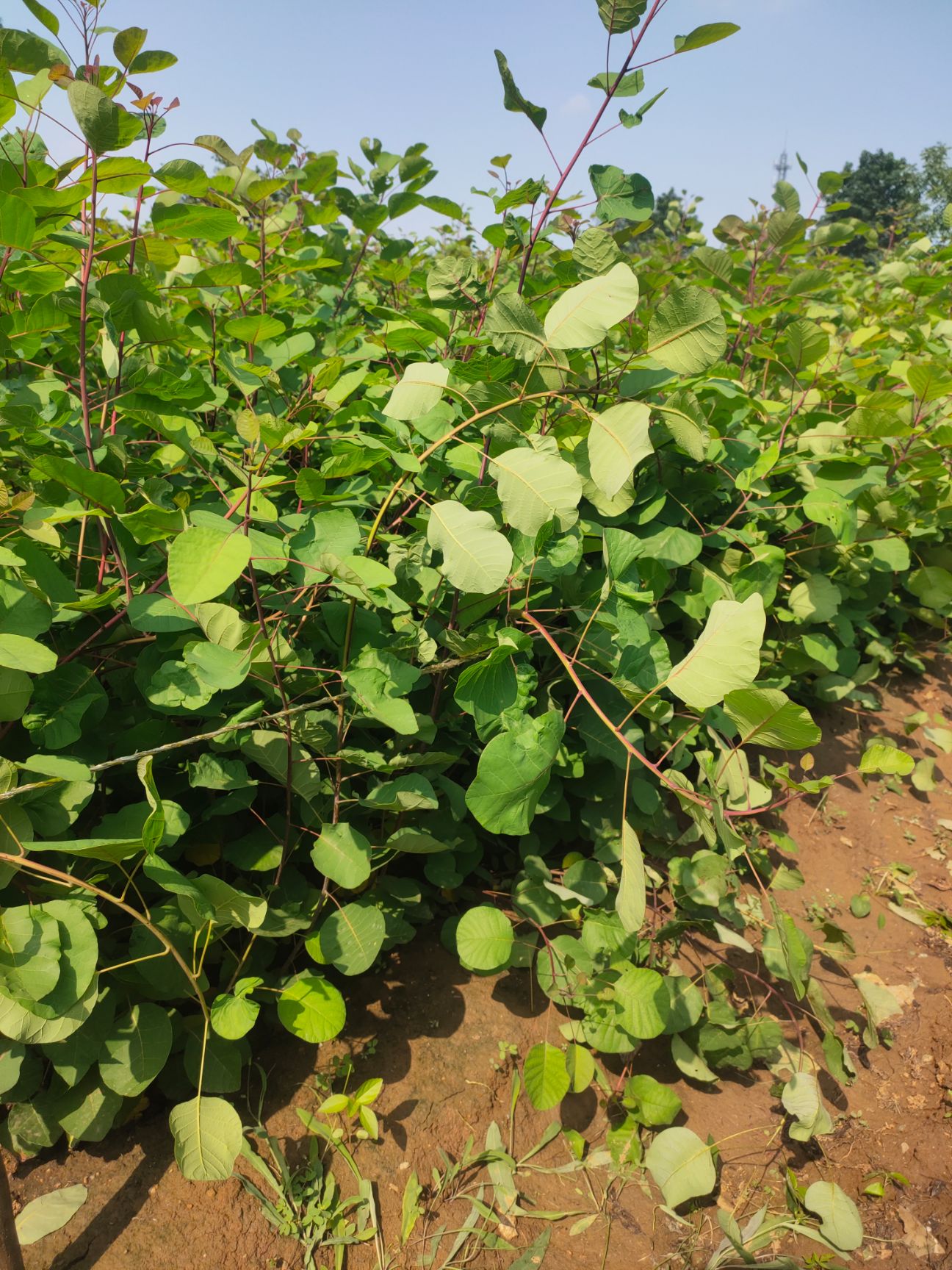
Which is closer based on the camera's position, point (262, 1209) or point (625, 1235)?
point (262, 1209)

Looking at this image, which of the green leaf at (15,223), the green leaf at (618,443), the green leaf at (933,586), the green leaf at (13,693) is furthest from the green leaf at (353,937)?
the green leaf at (933,586)

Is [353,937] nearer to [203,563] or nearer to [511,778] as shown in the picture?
[511,778]

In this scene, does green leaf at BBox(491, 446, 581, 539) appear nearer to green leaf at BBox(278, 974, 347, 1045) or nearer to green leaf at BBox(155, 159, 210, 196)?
green leaf at BBox(155, 159, 210, 196)

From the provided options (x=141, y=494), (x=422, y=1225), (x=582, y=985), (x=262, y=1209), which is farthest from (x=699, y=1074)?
(x=141, y=494)

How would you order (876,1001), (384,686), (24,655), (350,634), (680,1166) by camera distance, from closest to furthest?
(24,655) < (384,686) < (350,634) < (680,1166) < (876,1001)

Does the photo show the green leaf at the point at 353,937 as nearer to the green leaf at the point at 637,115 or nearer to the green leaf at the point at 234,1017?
the green leaf at the point at 234,1017

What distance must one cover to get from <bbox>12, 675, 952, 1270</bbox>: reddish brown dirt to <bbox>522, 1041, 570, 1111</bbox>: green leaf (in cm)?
16

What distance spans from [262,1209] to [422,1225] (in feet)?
0.95

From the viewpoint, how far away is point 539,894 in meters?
1.72

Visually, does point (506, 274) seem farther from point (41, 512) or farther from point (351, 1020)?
point (351, 1020)

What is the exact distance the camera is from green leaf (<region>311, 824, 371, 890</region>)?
129 centimetres

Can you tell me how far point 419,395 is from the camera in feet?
3.93

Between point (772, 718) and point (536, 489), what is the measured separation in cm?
48

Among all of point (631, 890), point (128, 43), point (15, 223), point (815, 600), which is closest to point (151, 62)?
point (128, 43)
